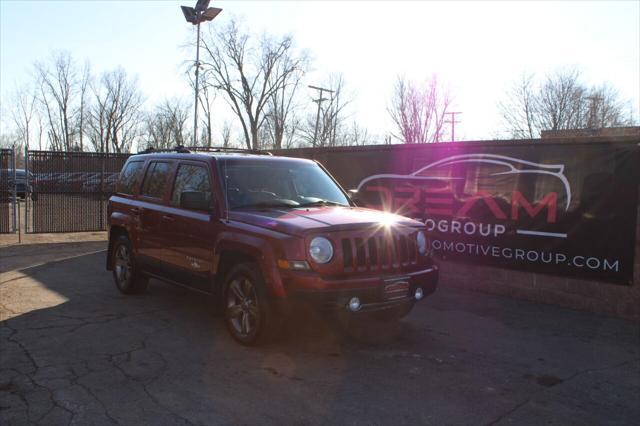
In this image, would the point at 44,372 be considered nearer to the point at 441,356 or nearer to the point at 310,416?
the point at 310,416

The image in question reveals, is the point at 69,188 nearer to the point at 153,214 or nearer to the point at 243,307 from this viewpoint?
the point at 153,214

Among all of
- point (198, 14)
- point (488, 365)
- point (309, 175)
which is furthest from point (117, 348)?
point (198, 14)

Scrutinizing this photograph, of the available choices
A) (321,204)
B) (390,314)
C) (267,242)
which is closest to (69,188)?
(321,204)

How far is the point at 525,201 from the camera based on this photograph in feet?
25.2

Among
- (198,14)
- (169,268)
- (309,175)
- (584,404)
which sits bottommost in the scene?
(584,404)

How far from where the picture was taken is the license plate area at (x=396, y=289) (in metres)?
4.97

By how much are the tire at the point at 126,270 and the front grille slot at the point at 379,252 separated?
3.56 m

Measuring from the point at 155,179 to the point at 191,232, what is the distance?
1.37 m

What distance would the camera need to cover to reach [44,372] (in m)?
4.56

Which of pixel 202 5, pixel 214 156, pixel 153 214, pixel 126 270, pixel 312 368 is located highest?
pixel 202 5

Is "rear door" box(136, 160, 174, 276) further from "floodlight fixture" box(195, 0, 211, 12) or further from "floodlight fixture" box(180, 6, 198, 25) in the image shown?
"floodlight fixture" box(180, 6, 198, 25)

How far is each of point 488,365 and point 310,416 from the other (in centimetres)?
207

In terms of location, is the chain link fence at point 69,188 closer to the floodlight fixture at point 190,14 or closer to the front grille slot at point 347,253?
the front grille slot at point 347,253

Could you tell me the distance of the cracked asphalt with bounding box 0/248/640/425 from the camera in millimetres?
3904
